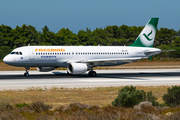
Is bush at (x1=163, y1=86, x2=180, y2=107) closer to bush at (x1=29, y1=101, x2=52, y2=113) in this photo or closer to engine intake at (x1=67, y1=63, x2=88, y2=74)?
bush at (x1=29, y1=101, x2=52, y2=113)

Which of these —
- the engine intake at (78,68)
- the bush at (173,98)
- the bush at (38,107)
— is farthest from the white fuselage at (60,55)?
the bush at (38,107)

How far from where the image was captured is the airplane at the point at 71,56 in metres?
34.2

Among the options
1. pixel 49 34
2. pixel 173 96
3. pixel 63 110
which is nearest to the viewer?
pixel 63 110

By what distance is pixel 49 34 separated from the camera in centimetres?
9838

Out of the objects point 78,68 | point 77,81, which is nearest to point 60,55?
point 78,68

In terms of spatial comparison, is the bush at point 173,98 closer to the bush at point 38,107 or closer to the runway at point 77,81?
the bush at point 38,107

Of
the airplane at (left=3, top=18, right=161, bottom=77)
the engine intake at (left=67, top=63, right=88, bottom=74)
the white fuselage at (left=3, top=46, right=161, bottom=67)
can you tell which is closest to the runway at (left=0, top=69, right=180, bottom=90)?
the engine intake at (left=67, top=63, right=88, bottom=74)

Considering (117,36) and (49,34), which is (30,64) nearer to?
(49,34)

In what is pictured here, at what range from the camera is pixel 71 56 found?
3700 centimetres

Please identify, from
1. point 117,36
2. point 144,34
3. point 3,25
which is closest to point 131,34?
point 117,36

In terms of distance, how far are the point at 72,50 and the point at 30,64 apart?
623 cm

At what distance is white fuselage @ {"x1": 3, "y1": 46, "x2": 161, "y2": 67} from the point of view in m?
34.3

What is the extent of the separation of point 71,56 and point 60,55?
5.53ft

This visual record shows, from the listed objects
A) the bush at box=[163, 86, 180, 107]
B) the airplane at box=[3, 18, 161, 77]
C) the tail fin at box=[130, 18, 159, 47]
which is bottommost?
the bush at box=[163, 86, 180, 107]
